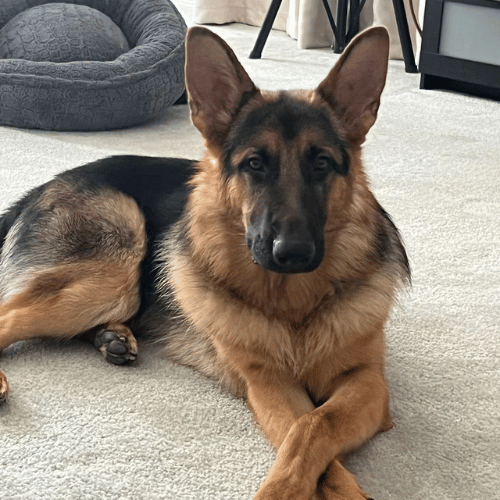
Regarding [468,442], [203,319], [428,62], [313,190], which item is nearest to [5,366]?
[203,319]

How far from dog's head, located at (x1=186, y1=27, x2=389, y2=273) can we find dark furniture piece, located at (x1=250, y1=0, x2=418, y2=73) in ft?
13.9

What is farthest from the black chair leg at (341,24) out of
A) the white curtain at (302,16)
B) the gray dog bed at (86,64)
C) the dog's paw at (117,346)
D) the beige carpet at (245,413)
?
the dog's paw at (117,346)

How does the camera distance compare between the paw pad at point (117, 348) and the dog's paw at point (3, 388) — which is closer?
the dog's paw at point (3, 388)

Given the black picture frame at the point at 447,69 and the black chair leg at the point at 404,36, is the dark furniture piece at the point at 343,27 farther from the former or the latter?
the black picture frame at the point at 447,69

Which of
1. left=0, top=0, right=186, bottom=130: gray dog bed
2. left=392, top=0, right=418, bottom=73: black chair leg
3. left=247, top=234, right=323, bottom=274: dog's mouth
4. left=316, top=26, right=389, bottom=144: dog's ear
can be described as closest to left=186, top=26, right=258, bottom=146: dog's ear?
left=316, top=26, right=389, bottom=144: dog's ear

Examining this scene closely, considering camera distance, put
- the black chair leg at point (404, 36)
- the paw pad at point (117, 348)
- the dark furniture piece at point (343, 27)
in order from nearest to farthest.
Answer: the paw pad at point (117, 348) → the black chair leg at point (404, 36) → the dark furniture piece at point (343, 27)

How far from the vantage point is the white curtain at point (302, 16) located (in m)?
6.49

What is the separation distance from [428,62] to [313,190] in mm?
3987

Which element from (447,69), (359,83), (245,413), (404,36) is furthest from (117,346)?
(404,36)

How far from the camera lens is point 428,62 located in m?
5.57

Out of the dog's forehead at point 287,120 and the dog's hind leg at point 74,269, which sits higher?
the dog's forehead at point 287,120

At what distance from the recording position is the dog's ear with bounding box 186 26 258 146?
→ 204 cm

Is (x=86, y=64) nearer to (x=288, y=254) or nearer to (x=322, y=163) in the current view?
(x=322, y=163)

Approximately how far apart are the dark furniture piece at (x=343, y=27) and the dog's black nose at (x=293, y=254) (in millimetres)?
4617
